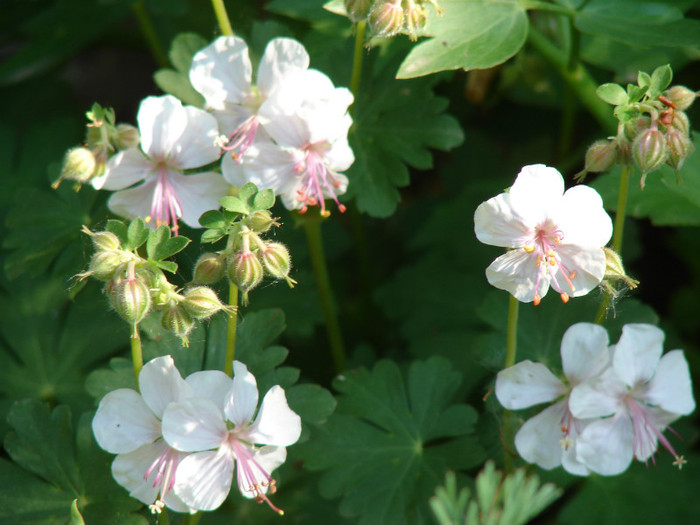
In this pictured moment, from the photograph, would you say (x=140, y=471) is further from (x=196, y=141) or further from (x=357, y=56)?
(x=357, y=56)

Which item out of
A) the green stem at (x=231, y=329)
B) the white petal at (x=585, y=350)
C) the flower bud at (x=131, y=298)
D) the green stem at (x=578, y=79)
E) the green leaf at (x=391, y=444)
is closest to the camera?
the flower bud at (x=131, y=298)

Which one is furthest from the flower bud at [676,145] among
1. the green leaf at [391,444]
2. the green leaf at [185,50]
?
the green leaf at [185,50]

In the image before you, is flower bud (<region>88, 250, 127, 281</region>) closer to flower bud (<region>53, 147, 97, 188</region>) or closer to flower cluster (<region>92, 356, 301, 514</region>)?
flower cluster (<region>92, 356, 301, 514</region>)

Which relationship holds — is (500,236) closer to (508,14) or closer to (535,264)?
(535,264)

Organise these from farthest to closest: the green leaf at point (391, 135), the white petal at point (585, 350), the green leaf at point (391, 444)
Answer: the green leaf at point (391, 135), the green leaf at point (391, 444), the white petal at point (585, 350)

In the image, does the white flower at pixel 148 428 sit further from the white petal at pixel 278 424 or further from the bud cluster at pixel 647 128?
the bud cluster at pixel 647 128

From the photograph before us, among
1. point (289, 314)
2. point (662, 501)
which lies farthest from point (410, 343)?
point (662, 501)
